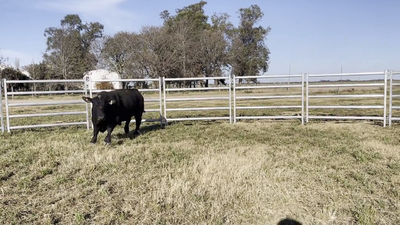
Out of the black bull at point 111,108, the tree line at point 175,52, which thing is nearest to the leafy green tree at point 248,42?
the tree line at point 175,52

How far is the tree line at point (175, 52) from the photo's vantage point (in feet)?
121

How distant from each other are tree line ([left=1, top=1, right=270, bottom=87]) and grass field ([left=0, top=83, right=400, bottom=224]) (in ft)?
102

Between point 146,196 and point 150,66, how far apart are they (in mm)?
34278

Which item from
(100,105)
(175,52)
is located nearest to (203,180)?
(100,105)

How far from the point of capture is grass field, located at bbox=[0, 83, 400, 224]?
3.08 metres

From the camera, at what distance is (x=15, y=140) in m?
7.03

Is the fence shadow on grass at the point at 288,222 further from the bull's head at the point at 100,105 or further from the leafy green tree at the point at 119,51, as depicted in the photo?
the leafy green tree at the point at 119,51

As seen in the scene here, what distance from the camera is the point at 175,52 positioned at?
37.9 meters

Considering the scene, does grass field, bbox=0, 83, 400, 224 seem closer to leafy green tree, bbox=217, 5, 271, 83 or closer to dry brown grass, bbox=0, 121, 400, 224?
dry brown grass, bbox=0, 121, 400, 224

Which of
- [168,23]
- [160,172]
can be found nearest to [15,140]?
[160,172]

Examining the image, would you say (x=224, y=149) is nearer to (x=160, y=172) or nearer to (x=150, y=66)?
(x=160, y=172)

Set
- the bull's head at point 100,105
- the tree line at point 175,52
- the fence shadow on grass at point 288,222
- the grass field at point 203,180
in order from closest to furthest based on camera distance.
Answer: the fence shadow on grass at point 288,222 < the grass field at point 203,180 < the bull's head at point 100,105 < the tree line at point 175,52

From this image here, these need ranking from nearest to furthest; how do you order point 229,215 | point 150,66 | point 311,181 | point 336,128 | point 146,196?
1. point 229,215
2. point 146,196
3. point 311,181
4. point 336,128
5. point 150,66

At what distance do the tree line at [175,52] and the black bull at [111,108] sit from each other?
2921cm
